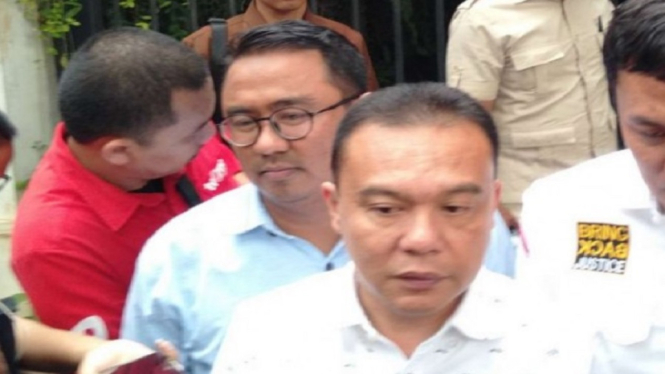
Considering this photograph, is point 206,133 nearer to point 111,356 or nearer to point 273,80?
point 273,80

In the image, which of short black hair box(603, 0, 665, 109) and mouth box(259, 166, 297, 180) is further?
mouth box(259, 166, 297, 180)

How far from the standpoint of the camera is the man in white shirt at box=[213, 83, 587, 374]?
5.83ft

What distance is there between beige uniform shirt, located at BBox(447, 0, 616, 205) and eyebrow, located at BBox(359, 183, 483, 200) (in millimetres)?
2017

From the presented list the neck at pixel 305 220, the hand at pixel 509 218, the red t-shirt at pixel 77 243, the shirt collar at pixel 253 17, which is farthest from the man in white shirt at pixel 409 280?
the shirt collar at pixel 253 17

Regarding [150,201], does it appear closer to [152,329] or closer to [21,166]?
[152,329]

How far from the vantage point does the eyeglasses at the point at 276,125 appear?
2.28 meters

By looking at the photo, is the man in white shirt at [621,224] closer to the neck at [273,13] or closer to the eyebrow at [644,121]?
the eyebrow at [644,121]

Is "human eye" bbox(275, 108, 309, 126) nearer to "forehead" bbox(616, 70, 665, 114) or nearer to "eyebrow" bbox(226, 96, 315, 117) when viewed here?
"eyebrow" bbox(226, 96, 315, 117)

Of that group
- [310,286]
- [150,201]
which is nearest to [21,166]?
[150,201]

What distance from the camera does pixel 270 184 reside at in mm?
2281

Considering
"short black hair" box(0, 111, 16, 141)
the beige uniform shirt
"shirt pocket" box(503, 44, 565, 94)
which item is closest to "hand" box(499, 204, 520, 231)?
the beige uniform shirt

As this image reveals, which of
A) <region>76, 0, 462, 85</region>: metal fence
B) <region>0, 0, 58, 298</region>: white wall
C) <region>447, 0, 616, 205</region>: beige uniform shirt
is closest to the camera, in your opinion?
<region>447, 0, 616, 205</region>: beige uniform shirt

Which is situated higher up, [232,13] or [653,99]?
[653,99]

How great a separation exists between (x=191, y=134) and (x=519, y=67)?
1527 millimetres
